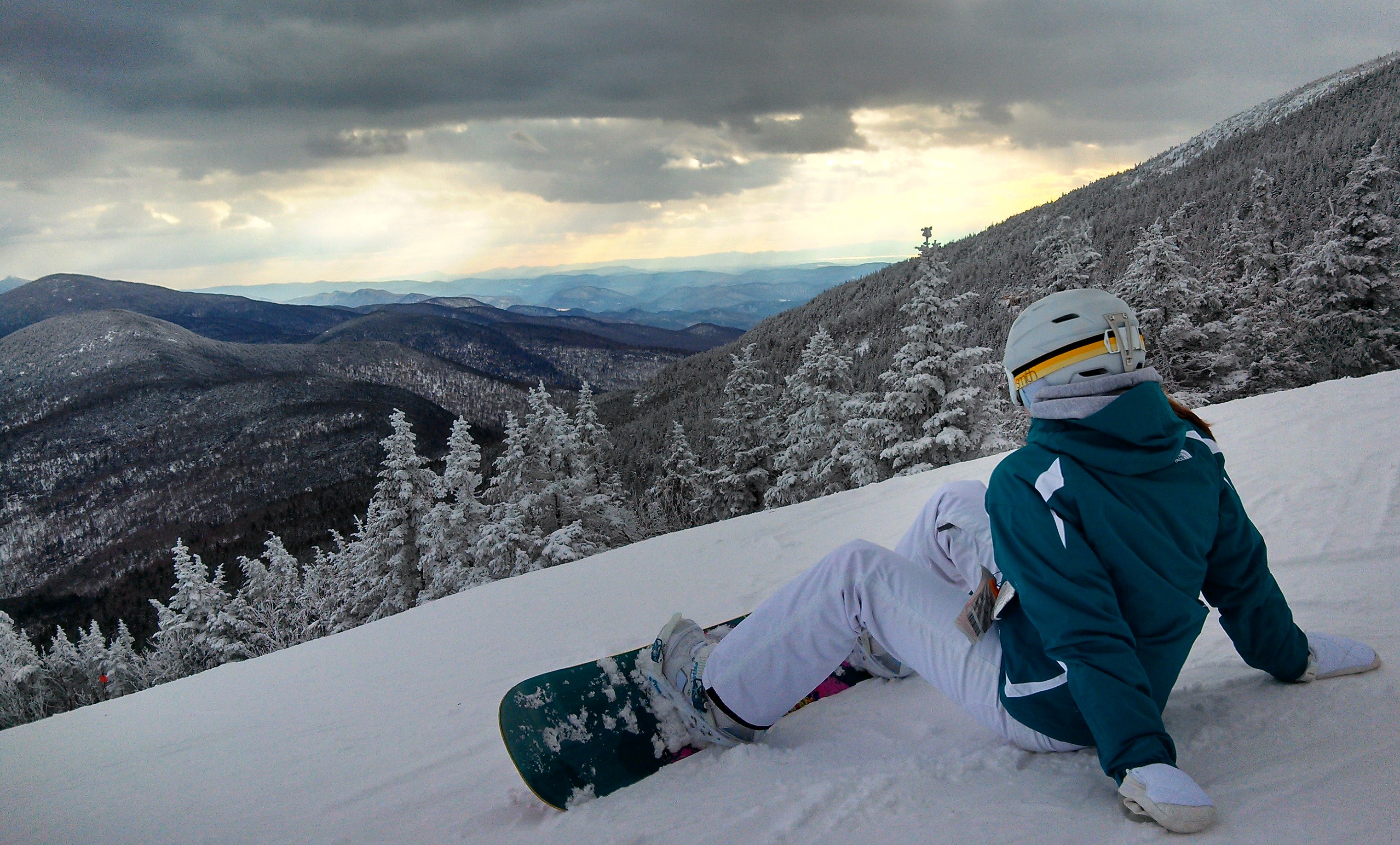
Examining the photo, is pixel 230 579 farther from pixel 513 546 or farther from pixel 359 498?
pixel 513 546

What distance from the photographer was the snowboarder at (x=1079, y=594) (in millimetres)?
1590

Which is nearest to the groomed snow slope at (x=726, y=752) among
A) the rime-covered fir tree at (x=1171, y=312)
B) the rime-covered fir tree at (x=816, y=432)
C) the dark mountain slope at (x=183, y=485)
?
the rime-covered fir tree at (x=1171, y=312)

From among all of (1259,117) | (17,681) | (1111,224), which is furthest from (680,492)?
(1259,117)

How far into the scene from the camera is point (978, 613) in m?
1.91

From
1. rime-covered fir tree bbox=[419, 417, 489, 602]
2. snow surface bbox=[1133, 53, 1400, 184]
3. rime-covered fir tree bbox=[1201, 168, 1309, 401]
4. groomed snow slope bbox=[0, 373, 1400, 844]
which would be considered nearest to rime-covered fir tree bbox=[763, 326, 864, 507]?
rime-covered fir tree bbox=[419, 417, 489, 602]

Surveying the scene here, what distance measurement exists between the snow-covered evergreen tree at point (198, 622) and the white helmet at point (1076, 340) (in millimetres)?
33072

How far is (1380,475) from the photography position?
13.6 ft

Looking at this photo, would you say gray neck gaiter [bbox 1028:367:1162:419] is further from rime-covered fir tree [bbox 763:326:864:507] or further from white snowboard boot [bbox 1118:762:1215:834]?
rime-covered fir tree [bbox 763:326:864:507]

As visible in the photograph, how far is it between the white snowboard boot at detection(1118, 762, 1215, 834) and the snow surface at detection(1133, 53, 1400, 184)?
138m

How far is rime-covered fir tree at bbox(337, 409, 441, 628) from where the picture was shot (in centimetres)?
2139

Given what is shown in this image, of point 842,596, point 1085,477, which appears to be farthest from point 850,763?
point 1085,477

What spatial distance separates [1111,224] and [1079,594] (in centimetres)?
10968

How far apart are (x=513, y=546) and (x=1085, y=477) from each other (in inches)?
772

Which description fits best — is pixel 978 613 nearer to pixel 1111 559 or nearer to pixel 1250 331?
pixel 1111 559
